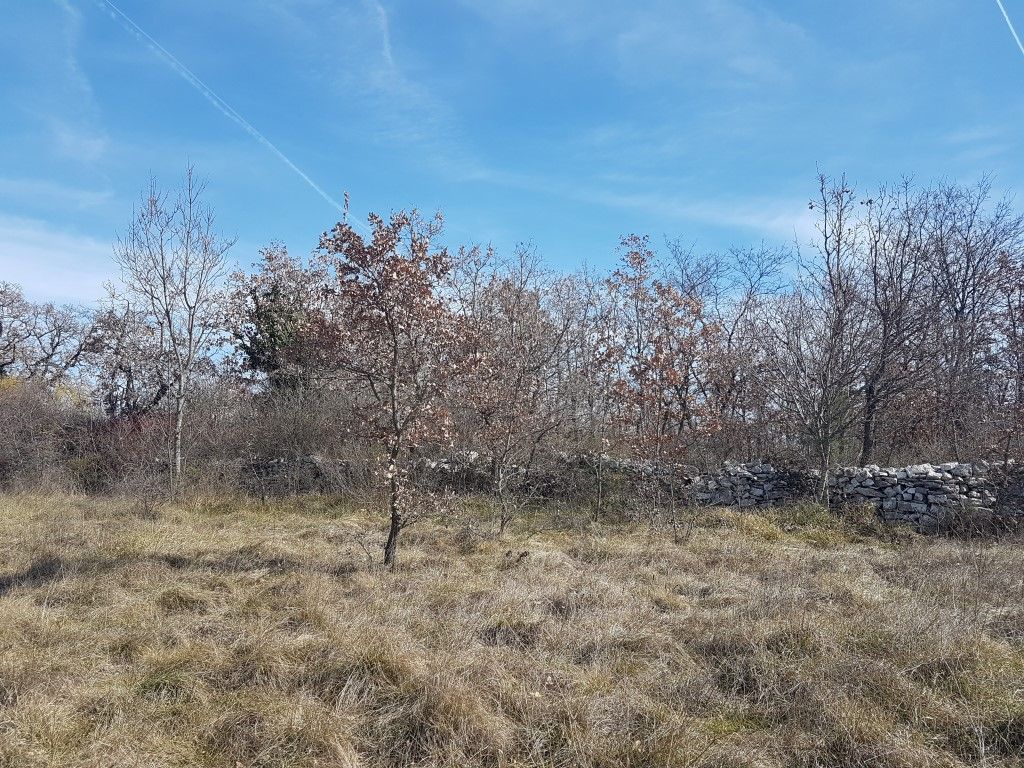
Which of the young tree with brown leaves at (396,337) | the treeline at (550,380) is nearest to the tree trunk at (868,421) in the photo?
the treeline at (550,380)

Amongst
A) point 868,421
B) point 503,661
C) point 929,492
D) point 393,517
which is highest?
point 868,421

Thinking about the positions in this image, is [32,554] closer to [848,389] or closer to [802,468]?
[802,468]

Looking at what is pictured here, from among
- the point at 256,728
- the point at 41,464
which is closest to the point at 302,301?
the point at 41,464

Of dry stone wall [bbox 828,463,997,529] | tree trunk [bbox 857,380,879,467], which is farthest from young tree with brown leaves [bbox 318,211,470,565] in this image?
tree trunk [bbox 857,380,879,467]

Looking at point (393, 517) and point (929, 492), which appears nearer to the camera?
point (393, 517)

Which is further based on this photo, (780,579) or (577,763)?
(780,579)

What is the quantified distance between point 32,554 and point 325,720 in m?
6.37

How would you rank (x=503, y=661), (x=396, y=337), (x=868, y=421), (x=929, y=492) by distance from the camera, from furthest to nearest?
1. (x=868, y=421)
2. (x=929, y=492)
3. (x=396, y=337)
4. (x=503, y=661)

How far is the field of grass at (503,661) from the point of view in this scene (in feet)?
11.4

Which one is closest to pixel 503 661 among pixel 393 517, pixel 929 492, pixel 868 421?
pixel 393 517

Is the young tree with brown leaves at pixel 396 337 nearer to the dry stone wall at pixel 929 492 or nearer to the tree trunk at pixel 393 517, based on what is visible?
the tree trunk at pixel 393 517

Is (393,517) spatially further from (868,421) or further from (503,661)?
(868,421)

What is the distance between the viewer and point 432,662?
429 cm

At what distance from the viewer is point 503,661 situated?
4.51 m
